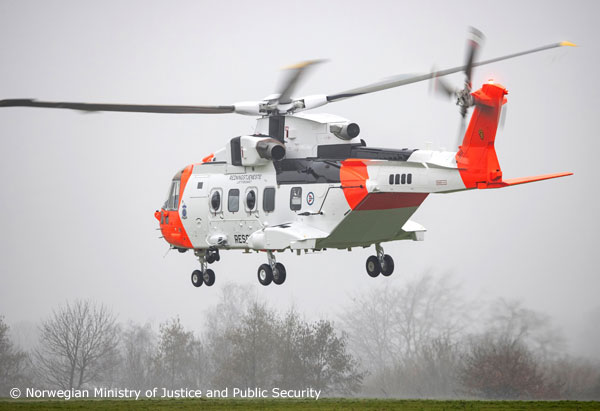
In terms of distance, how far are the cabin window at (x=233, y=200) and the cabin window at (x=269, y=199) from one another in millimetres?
1123

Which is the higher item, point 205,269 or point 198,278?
point 205,269

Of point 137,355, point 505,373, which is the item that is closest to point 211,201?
point 505,373

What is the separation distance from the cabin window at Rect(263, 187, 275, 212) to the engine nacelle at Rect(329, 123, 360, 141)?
2.42 meters

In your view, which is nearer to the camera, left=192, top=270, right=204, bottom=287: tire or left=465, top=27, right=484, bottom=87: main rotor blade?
left=465, top=27, right=484, bottom=87: main rotor blade

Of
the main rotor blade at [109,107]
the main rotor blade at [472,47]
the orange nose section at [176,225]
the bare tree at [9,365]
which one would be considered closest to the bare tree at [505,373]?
the orange nose section at [176,225]

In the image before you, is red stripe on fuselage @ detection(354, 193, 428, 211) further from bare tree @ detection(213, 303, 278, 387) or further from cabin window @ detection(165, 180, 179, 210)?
bare tree @ detection(213, 303, 278, 387)

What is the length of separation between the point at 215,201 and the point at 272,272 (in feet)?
10.2

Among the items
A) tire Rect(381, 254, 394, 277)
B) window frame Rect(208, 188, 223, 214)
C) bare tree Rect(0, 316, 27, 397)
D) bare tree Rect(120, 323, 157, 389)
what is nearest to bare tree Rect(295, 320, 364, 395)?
bare tree Rect(120, 323, 157, 389)

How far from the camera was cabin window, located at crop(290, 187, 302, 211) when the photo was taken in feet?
95.3

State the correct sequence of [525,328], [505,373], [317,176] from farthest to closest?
[525,328] → [505,373] → [317,176]

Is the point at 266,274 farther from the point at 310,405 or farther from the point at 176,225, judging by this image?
the point at 176,225

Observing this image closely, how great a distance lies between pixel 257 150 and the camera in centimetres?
2998

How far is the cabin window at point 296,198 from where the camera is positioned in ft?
95.3

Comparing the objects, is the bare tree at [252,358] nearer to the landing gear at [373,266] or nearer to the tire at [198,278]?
the tire at [198,278]
